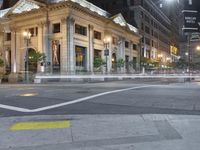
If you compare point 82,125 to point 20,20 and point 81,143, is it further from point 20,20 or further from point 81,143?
point 20,20

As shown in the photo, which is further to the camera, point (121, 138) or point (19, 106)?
point (19, 106)

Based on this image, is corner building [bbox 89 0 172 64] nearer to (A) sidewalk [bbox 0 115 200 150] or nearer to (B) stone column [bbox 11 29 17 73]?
(B) stone column [bbox 11 29 17 73]

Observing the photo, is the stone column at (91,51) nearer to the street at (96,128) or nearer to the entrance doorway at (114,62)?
the entrance doorway at (114,62)

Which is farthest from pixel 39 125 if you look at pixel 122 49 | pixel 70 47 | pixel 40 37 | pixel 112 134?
pixel 122 49

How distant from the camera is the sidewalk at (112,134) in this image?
6441 mm

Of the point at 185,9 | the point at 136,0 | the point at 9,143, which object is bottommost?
the point at 9,143

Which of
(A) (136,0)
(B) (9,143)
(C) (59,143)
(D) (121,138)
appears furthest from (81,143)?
(A) (136,0)

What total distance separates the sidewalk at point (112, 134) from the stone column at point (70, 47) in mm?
43314

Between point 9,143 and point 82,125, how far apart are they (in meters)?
2.31

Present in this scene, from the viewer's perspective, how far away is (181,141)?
668cm

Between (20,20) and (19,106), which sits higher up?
(20,20)

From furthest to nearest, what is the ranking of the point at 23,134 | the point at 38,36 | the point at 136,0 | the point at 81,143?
the point at 136,0
the point at 38,36
the point at 23,134
the point at 81,143

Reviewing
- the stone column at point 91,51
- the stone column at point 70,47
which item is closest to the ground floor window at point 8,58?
the stone column at point 70,47

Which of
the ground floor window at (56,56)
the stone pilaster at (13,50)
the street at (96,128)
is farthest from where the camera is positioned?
the stone pilaster at (13,50)
